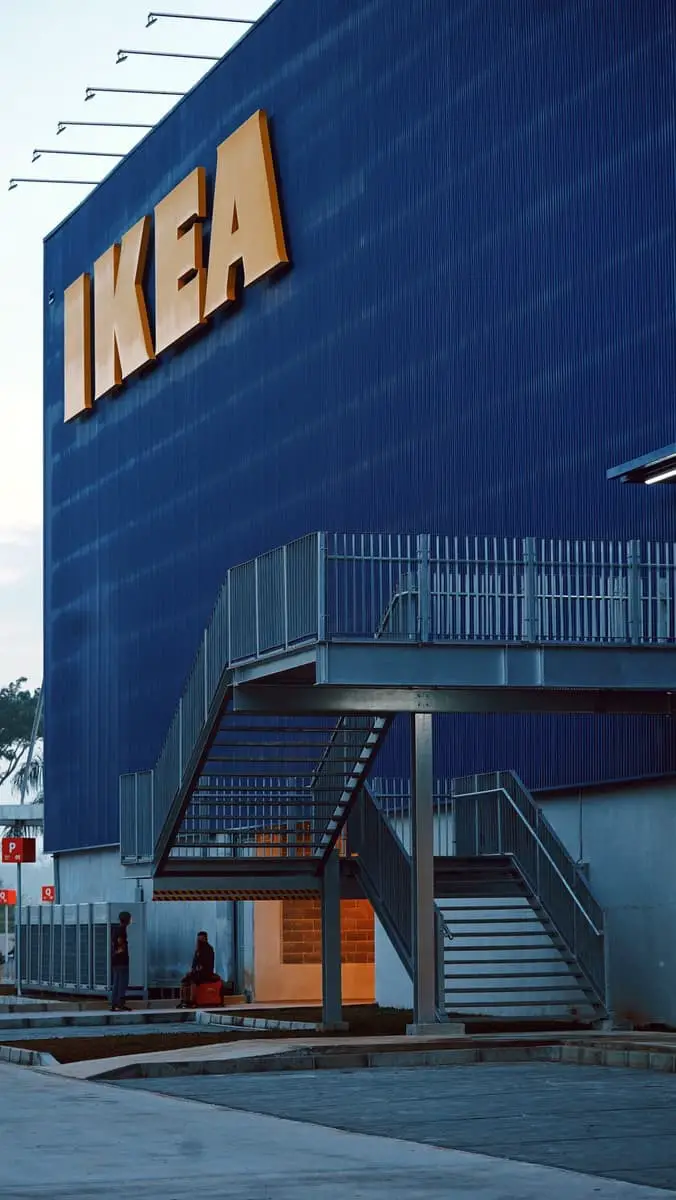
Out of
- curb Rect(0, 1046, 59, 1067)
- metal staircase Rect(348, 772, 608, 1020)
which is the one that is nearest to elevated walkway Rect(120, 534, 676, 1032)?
metal staircase Rect(348, 772, 608, 1020)

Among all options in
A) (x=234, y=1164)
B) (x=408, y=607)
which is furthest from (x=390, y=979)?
(x=234, y=1164)

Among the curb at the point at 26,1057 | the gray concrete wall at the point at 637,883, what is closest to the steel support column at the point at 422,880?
the gray concrete wall at the point at 637,883

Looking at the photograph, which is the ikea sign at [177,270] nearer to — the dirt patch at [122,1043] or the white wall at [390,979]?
the white wall at [390,979]

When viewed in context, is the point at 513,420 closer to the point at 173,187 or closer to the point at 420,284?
the point at 420,284

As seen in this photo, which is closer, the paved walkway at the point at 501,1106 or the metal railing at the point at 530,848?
the paved walkway at the point at 501,1106

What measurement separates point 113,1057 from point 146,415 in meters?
32.2

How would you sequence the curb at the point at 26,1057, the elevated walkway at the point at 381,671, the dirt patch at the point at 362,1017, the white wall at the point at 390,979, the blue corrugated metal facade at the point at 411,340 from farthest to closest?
1. the white wall at the point at 390,979
2. the blue corrugated metal facade at the point at 411,340
3. the dirt patch at the point at 362,1017
4. the elevated walkway at the point at 381,671
5. the curb at the point at 26,1057

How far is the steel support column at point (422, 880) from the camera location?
29016mm

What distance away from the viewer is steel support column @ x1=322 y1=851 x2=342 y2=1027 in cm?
3250

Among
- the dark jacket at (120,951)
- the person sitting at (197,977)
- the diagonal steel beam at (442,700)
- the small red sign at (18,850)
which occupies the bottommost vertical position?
the person sitting at (197,977)

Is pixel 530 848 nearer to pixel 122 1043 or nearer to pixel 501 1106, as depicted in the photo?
pixel 122 1043

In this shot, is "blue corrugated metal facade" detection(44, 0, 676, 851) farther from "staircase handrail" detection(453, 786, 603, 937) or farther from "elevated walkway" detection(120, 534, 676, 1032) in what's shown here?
"elevated walkway" detection(120, 534, 676, 1032)

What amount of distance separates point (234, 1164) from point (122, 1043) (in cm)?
1481

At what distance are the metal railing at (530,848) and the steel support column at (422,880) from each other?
2897mm
